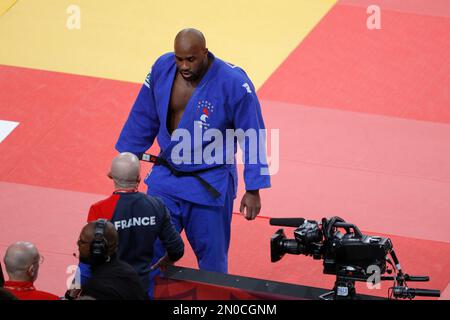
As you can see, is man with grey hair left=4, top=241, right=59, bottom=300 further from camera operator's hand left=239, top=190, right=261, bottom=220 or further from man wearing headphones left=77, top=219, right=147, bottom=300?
camera operator's hand left=239, top=190, right=261, bottom=220

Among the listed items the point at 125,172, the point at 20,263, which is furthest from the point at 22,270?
the point at 125,172

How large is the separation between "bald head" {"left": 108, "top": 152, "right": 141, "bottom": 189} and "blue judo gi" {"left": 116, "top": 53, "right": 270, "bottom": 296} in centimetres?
84

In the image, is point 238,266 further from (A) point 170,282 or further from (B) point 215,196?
(A) point 170,282

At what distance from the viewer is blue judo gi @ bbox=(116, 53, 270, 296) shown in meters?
7.09

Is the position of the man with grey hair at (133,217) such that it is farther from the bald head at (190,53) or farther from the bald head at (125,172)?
the bald head at (190,53)

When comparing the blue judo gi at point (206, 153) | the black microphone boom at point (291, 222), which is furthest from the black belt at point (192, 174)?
the black microphone boom at point (291, 222)

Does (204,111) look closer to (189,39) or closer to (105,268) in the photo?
(189,39)

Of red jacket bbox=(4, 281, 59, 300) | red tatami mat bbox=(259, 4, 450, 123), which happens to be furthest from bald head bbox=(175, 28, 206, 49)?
red tatami mat bbox=(259, 4, 450, 123)

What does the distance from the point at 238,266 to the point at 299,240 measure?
2.52 meters

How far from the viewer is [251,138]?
23.3 ft

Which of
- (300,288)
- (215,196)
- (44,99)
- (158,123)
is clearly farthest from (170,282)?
(44,99)

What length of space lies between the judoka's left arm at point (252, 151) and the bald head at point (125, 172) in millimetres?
1084

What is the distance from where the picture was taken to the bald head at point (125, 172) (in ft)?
20.4

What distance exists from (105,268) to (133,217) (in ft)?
2.89
